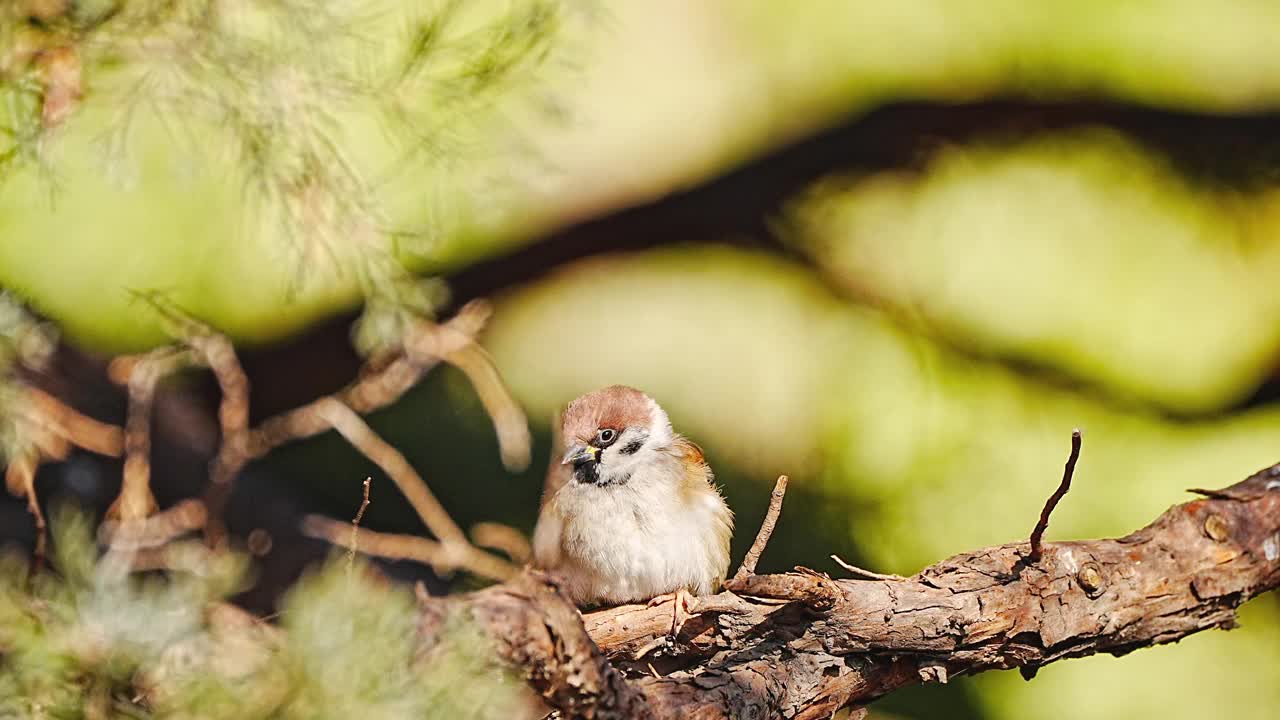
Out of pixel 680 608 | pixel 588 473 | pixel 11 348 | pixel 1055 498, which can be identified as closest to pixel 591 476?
pixel 588 473

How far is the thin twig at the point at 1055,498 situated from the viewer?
3.25ft

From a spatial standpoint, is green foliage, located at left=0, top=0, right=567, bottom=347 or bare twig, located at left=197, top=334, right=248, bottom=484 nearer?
green foliage, located at left=0, top=0, right=567, bottom=347

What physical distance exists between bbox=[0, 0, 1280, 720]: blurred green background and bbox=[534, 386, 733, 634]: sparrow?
1.60 ft

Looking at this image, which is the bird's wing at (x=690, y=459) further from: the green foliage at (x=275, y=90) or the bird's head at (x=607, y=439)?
the green foliage at (x=275, y=90)

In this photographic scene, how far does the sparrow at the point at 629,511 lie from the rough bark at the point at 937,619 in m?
0.11

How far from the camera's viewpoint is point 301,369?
2.08 meters

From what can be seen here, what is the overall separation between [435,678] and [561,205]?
1.47m

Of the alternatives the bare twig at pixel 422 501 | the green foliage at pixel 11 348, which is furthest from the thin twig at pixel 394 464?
the green foliage at pixel 11 348

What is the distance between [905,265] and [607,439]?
756 millimetres

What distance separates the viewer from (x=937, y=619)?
1.08m

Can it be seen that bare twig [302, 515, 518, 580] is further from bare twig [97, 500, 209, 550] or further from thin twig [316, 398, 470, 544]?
bare twig [97, 500, 209, 550]

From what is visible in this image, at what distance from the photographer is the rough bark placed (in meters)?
0.99

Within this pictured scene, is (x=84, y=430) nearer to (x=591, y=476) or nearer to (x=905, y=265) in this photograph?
(x=591, y=476)

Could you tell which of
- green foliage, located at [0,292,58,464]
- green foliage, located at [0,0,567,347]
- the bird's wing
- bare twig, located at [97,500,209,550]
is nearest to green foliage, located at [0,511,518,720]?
green foliage, located at [0,292,58,464]
